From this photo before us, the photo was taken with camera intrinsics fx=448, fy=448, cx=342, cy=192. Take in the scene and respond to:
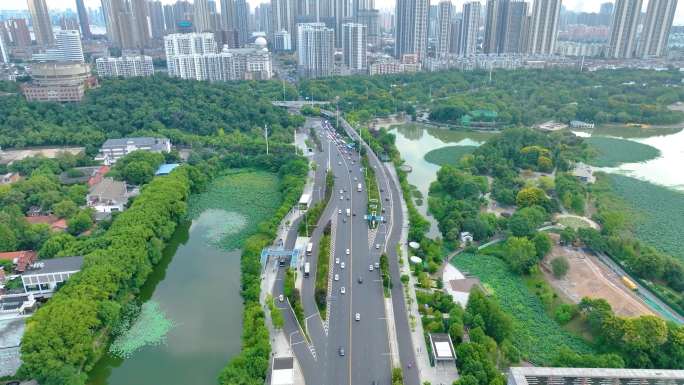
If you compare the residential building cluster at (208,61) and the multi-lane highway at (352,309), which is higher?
the residential building cluster at (208,61)

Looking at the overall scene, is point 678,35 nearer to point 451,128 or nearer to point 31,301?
point 451,128

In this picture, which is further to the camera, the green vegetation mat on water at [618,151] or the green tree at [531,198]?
the green vegetation mat on water at [618,151]

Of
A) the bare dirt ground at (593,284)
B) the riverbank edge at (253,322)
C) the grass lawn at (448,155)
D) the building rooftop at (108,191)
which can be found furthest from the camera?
the grass lawn at (448,155)

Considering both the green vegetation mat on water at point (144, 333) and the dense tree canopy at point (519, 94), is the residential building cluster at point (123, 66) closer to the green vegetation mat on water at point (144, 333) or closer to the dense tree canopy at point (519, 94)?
the dense tree canopy at point (519, 94)

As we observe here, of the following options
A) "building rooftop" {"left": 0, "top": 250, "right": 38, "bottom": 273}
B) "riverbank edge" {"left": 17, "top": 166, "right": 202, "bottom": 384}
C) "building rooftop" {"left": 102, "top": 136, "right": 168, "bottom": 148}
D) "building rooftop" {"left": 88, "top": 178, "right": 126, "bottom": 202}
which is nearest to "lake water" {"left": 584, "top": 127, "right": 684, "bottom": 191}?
"riverbank edge" {"left": 17, "top": 166, "right": 202, "bottom": 384}

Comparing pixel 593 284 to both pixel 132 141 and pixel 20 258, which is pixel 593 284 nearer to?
pixel 20 258

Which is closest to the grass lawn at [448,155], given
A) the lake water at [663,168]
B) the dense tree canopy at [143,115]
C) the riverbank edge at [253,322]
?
the lake water at [663,168]

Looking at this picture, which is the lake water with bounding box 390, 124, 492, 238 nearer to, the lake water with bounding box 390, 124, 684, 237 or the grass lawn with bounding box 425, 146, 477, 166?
the lake water with bounding box 390, 124, 684, 237
